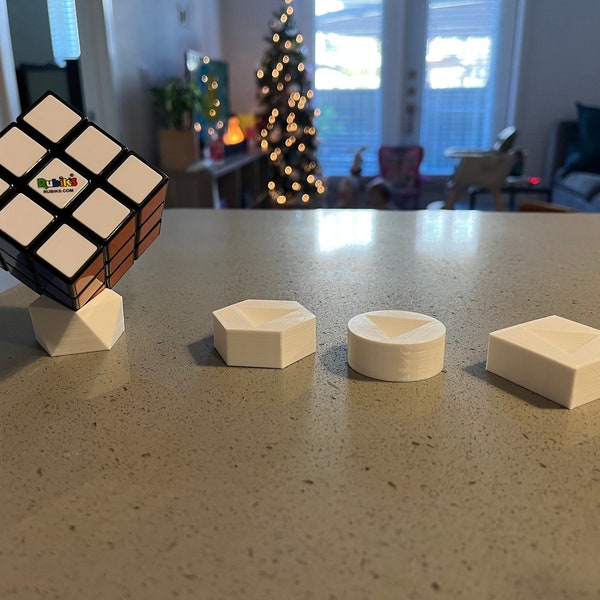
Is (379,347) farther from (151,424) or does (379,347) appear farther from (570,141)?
(570,141)

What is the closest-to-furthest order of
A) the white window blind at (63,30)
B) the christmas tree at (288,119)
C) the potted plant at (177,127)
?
the white window blind at (63,30)
the potted plant at (177,127)
the christmas tree at (288,119)

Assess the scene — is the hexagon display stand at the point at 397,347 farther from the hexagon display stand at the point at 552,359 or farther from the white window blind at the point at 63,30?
the white window blind at the point at 63,30

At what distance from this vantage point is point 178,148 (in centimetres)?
369

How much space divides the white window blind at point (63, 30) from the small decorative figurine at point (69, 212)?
2847mm

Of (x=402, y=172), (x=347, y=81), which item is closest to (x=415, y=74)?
(x=347, y=81)

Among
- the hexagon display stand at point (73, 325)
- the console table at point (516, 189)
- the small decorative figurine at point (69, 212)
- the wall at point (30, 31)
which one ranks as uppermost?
the wall at point (30, 31)

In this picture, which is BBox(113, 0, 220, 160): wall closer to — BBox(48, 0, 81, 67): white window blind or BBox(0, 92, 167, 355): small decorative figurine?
BBox(48, 0, 81, 67): white window blind

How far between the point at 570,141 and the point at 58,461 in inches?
203

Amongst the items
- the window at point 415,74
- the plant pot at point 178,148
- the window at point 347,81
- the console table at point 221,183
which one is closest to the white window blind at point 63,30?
the plant pot at point 178,148

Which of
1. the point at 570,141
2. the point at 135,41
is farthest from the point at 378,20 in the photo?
the point at 135,41

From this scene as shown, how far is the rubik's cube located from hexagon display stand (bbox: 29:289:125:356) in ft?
0.04

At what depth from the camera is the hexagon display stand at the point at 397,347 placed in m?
0.56

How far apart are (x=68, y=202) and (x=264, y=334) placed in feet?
0.74

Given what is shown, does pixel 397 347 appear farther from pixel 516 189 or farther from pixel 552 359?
pixel 516 189
